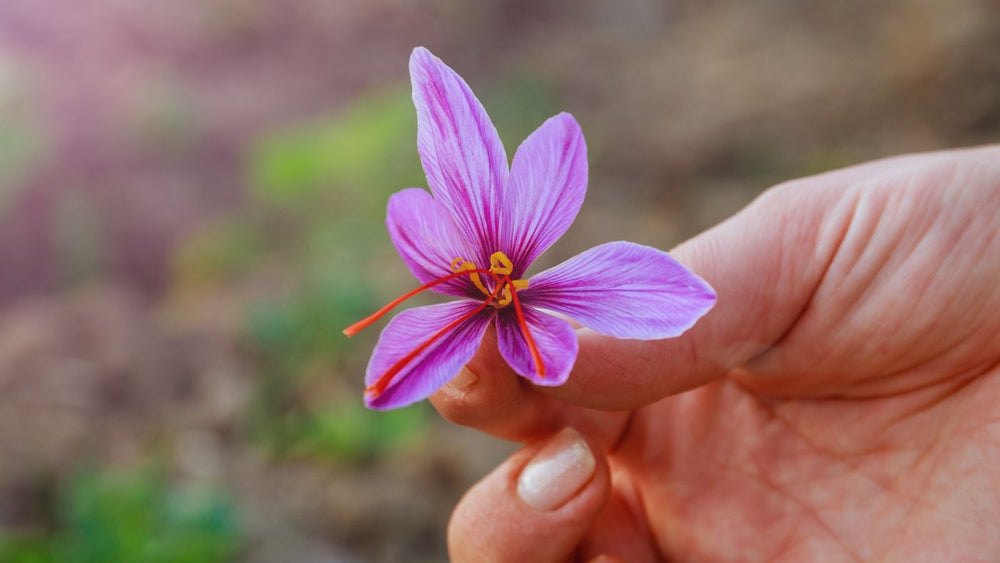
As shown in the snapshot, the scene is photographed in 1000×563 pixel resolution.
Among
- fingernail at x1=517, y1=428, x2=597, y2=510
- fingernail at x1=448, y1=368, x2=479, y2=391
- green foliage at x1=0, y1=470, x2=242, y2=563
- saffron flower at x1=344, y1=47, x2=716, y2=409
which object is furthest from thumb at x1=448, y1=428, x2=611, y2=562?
green foliage at x1=0, y1=470, x2=242, y2=563

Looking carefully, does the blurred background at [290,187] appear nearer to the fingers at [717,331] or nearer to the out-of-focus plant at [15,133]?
the out-of-focus plant at [15,133]

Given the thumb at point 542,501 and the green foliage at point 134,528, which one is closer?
the thumb at point 542,501

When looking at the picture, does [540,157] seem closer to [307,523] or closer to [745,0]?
[307,523]

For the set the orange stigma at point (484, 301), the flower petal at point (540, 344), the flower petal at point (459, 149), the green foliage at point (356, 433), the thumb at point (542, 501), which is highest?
the flower petal at point (459, 149)

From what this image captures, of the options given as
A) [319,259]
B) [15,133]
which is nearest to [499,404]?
[319,259]

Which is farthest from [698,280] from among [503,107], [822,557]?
[503,107]

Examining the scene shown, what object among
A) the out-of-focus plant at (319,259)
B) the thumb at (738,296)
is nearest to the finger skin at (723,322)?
the thumb at (738,296)
